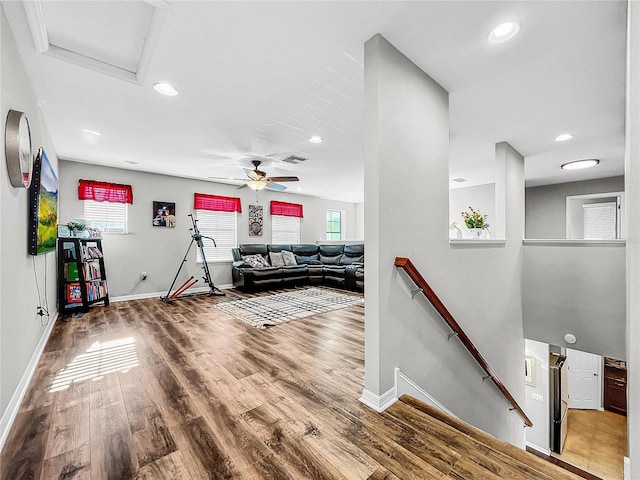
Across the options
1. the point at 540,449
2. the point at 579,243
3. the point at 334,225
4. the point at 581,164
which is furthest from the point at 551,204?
the point at 334,225

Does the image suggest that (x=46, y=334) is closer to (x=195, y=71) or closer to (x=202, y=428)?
(x=202, y=428)

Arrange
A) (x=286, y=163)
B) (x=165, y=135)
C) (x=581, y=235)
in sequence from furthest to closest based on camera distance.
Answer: (x=581, y=235) → (x=286, y=163) → (x=165, y=135)

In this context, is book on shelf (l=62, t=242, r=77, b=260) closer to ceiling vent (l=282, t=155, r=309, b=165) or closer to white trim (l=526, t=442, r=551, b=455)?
ceiling vent (l=282, t=155, r=309, b=165)

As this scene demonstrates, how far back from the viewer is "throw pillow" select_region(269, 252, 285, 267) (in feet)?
23.2

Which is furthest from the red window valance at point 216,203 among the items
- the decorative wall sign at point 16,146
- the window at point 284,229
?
the decorative wall sign at point 16,146

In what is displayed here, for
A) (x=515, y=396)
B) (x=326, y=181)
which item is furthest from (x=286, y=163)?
(x=515, y=396)

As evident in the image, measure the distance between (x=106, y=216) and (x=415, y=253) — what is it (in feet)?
18.6

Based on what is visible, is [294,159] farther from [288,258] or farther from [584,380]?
[584,380]

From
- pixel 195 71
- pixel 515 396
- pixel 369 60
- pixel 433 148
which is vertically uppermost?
pixel 195 71

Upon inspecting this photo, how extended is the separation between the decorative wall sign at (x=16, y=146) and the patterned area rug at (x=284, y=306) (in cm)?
273

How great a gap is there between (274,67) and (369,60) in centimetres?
80

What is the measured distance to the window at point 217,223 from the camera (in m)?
6.34

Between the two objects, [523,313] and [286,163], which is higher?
[286,163]

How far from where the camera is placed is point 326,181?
21.5ft
